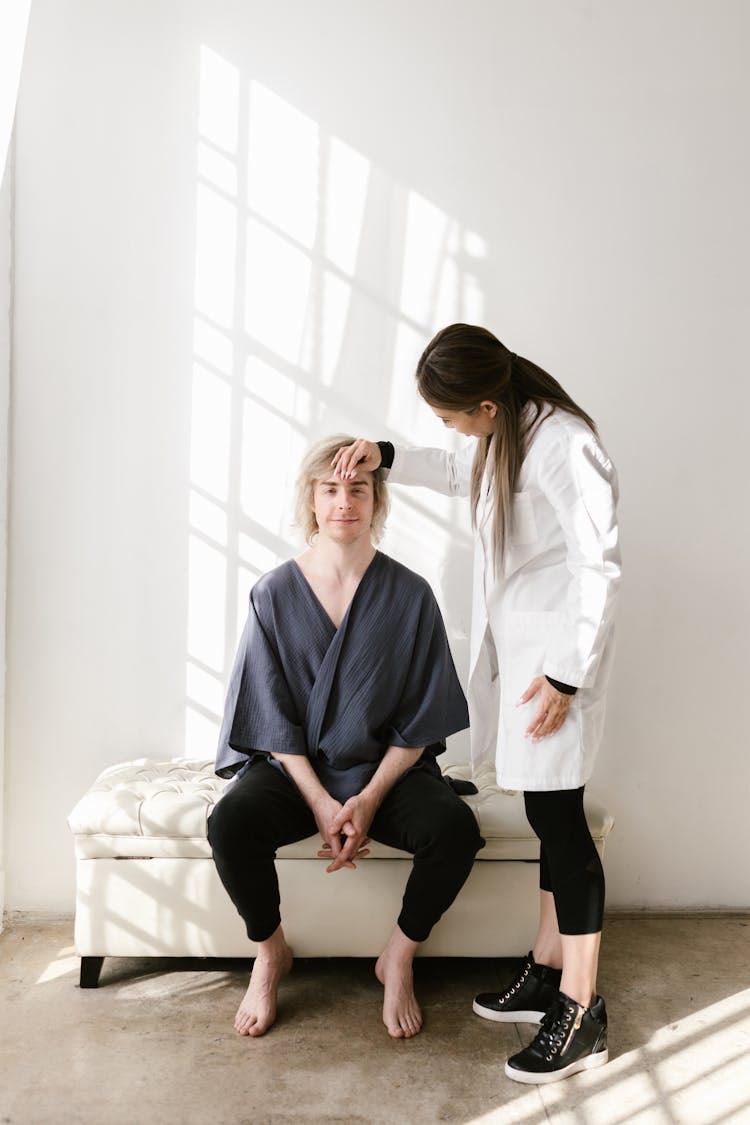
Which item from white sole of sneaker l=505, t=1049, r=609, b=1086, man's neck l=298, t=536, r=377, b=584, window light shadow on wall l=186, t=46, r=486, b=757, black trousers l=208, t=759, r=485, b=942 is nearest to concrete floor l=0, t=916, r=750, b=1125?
white sole of sneaker l=505, t=1049, r=609, b=1086

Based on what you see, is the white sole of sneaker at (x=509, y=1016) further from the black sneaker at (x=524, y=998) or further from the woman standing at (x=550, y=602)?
the woman standing at (x=550, y=602)

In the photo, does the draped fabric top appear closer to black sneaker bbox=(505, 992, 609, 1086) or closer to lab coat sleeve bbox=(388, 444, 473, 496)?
lab coat sleeve bbox=(388, 444, 473, 496)

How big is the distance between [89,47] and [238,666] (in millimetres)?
1676

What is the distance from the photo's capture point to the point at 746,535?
2.85m

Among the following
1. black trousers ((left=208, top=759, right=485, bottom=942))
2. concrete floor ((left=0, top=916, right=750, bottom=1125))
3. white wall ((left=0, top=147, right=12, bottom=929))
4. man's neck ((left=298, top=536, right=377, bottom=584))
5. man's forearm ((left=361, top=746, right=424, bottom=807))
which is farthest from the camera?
white wall ((left=0, top=147, right=12, bottom=929))

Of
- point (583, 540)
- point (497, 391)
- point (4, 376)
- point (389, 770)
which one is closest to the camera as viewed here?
point (583, 540)

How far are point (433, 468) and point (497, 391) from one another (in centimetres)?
43

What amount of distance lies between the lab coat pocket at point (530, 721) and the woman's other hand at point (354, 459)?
0.51m

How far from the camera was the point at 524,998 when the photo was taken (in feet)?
7.38

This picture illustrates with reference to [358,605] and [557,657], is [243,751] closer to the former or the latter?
[358,605]

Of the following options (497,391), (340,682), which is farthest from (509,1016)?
(497,391)

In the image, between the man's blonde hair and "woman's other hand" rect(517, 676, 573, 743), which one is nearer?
"woman's other hand" rect(517, 676, 573, 743)

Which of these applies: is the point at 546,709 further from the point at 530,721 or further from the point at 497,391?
the point at 497,391

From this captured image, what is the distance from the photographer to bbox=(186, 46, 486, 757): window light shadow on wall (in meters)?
2.67
